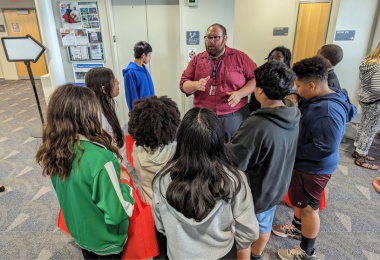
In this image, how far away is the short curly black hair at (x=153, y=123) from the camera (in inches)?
50.3

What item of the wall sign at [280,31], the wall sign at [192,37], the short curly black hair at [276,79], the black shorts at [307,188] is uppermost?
the wall sign at [280,31]

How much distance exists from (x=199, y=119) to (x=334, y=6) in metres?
4.89

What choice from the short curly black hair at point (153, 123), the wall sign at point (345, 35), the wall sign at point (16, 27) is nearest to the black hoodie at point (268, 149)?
the short curly black hair at point (153, 123)

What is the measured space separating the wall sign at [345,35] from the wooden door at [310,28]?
2.02 feet

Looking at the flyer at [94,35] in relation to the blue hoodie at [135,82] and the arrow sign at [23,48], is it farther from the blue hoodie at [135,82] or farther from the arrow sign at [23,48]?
the blue hoodie at [135,82]

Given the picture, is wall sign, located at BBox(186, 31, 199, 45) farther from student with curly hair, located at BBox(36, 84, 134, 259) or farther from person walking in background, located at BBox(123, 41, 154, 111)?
student with curly hair, located at BBox(36, 84, 134, 259)

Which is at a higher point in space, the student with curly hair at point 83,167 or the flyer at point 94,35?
the flyer at point 94,35

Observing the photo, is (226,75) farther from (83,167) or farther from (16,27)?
(16,27)

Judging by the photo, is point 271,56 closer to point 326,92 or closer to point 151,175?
point 326,92

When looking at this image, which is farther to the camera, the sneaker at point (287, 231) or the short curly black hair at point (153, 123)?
the sneaker at point (287, 231)

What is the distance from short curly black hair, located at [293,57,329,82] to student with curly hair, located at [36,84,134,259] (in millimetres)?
1242

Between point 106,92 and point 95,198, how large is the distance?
1062mm

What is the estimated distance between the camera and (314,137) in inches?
55.9

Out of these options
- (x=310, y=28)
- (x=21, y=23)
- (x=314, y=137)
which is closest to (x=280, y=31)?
(x=310, y=28)
